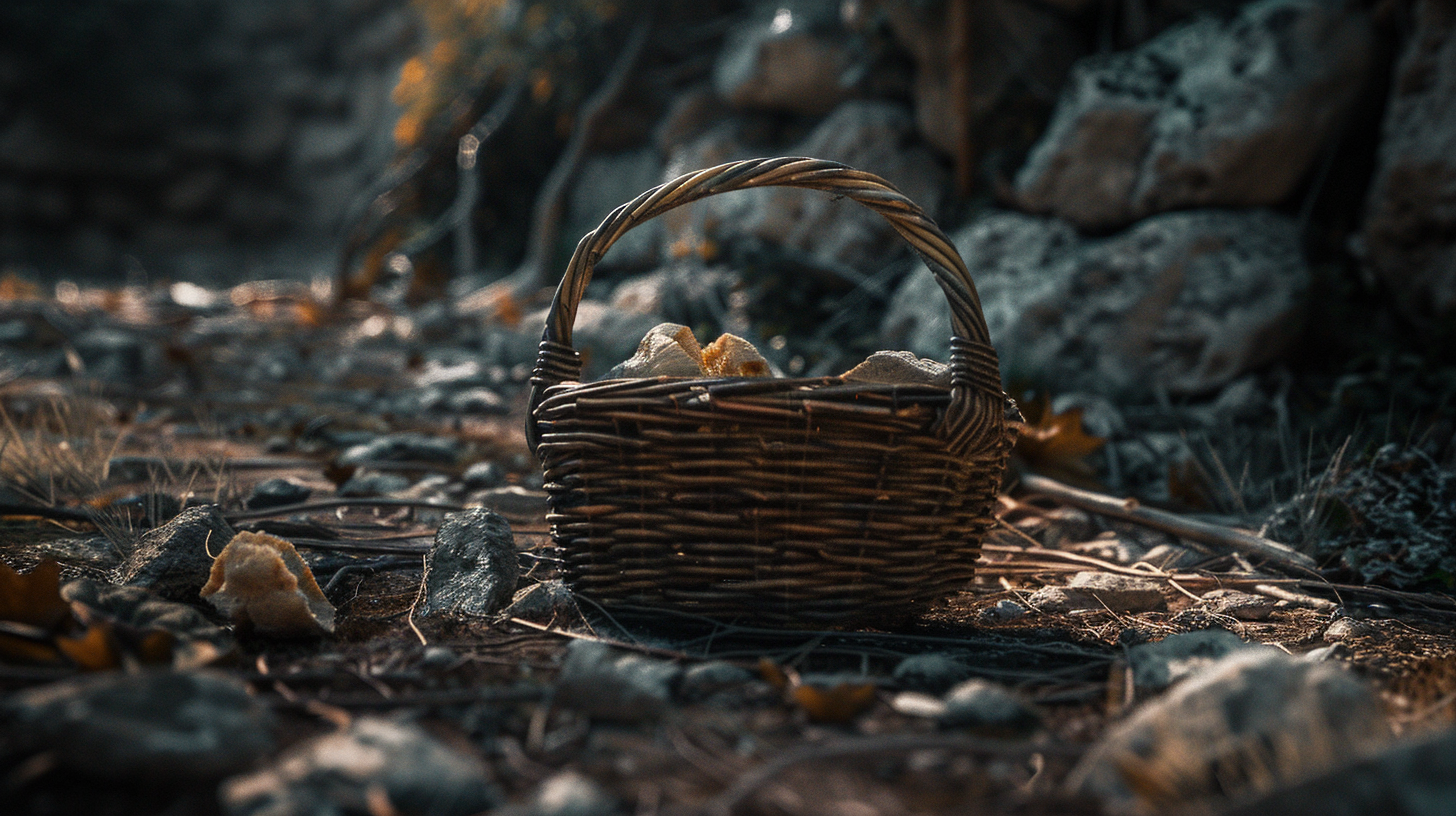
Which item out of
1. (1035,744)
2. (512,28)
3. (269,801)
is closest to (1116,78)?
(1035,744)

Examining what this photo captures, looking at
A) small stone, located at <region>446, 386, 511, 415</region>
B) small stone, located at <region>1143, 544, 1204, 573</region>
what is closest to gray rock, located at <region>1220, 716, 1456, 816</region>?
small stone, located at <region>1143, 544, 1204, 573</region>

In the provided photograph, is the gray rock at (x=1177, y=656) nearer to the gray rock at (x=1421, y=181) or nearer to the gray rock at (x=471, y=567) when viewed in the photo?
the gray rock at (x=471, y=567)

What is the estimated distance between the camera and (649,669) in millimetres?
1166

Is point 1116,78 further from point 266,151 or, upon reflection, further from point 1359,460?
point 266,151

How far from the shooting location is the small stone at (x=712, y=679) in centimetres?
119

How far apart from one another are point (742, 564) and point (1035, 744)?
540 mm

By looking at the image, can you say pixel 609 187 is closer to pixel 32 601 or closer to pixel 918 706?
pixel 32 601

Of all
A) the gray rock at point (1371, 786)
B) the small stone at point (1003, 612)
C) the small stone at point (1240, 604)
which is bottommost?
the small stone at point (1240, 604)

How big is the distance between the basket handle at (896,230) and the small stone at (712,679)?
0.48m

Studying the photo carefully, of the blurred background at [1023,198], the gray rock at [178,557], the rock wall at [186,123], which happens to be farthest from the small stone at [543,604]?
the rock wall at [186,123]

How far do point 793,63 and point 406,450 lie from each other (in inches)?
134

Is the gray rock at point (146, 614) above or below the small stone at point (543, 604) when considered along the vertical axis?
above

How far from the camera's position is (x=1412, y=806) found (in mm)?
696

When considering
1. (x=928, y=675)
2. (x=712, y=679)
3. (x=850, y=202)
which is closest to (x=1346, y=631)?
(x=928, y=675)
